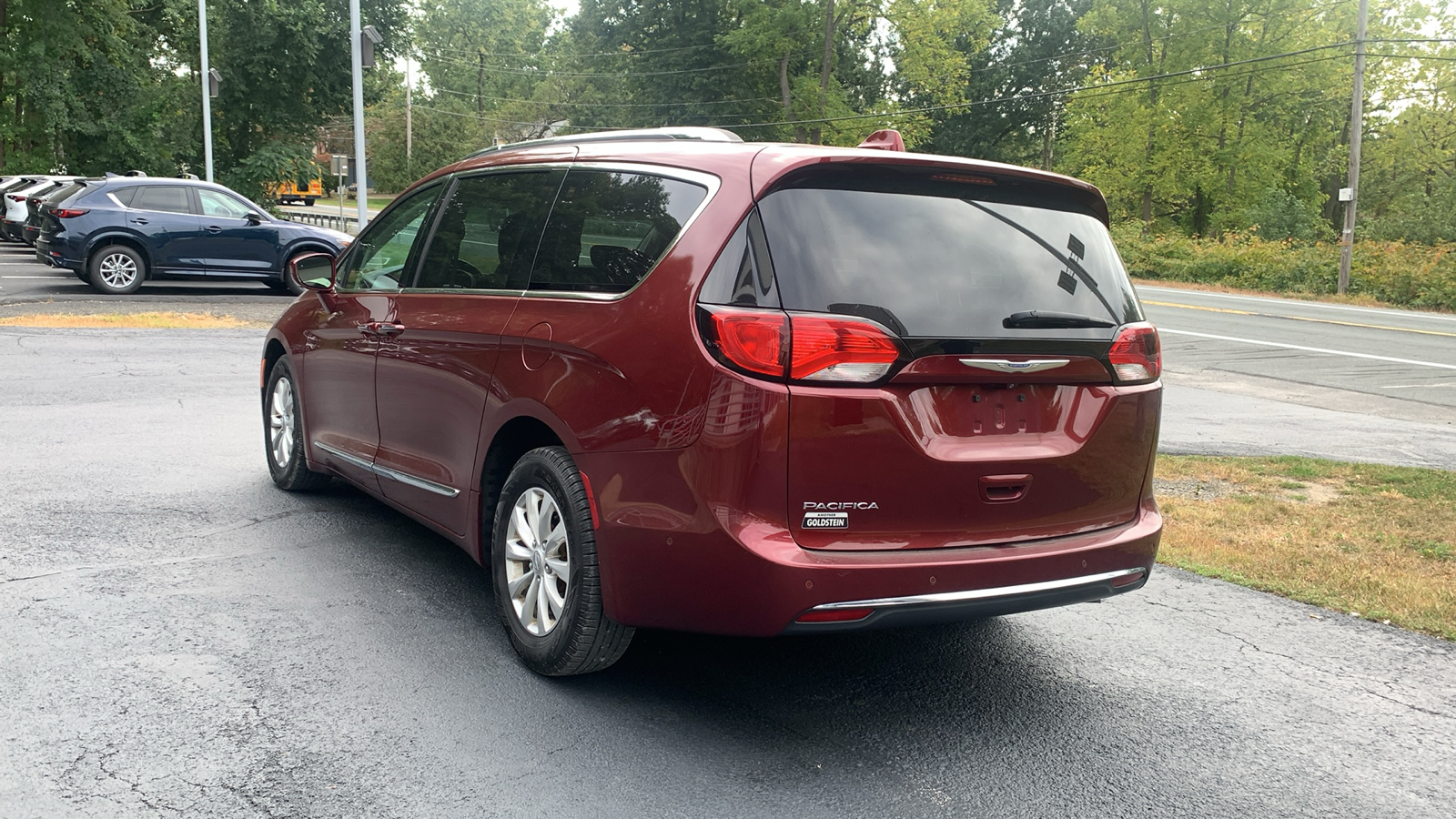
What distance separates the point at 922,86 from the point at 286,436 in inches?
2209

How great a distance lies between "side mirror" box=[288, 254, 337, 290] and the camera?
578 centimetres

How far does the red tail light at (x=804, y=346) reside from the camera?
327 centimetres

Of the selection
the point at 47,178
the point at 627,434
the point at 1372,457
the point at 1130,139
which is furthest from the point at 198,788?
the point at 1130,139

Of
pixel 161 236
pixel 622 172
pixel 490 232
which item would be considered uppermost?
pixel 622 172

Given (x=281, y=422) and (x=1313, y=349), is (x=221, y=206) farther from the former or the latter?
(x=1313, y=349)

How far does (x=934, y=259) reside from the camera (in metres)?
3.51

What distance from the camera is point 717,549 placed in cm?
334

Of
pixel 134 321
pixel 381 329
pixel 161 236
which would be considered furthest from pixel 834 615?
pixel 161 236

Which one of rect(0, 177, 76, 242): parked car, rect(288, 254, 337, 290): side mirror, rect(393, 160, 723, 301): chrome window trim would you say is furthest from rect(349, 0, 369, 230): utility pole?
rect(393, 160, 723, 301): chrome window trim

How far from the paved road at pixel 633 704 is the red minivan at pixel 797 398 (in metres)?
0.40

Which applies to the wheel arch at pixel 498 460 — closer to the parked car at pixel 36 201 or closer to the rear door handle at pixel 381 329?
the rear door handle at pixel 381 329

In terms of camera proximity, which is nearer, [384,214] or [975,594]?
[975,594]

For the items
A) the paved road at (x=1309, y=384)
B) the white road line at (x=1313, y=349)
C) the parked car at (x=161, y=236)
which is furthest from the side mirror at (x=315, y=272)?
the white road line at (x=1313, y=349)

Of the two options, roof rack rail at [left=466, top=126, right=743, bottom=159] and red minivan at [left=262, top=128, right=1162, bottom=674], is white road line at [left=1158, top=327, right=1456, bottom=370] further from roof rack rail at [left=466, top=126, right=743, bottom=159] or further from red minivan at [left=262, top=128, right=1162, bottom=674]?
roof rack rail at [left=466, top=126, right=743, bottom=159]
